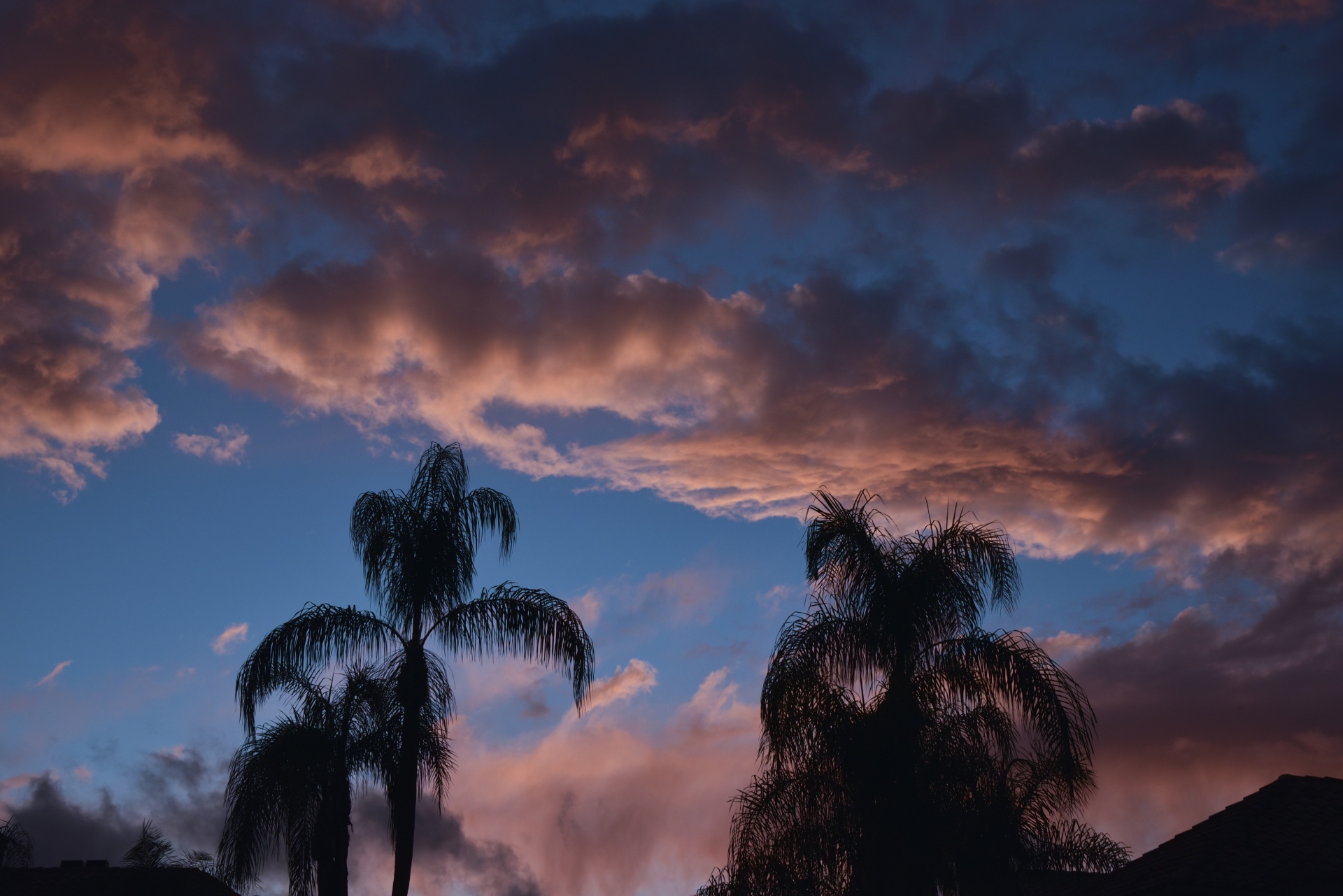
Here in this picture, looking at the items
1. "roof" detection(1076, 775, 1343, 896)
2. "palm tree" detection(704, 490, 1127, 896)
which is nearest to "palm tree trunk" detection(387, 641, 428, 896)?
"palm tree" detection(704, 490, 1127, 896)

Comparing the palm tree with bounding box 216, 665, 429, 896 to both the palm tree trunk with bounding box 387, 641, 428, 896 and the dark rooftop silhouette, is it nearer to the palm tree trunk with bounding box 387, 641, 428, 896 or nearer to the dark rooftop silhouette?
the palm tree trunk with bounding box 387, 641, 428, 896

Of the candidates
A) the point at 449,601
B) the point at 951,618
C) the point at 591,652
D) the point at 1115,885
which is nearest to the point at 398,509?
the point at 449,601

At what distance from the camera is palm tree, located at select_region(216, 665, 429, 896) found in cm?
1869

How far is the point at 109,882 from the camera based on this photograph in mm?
28438

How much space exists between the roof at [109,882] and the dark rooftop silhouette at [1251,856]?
66.1 feet

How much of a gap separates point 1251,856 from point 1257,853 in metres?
0.22

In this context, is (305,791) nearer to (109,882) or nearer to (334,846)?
(334,846)

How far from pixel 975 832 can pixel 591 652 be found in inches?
292

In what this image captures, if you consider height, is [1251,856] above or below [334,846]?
below

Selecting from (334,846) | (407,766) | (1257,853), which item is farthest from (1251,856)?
(334,846)

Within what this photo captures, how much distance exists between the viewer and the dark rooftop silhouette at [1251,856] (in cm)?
1933

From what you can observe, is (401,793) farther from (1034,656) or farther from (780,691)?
(1034,656)

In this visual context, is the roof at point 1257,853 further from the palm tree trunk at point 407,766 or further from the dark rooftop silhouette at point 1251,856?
the palm tree trunk at point 407,766

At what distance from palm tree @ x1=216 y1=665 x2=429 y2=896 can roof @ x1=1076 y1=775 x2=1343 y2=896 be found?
46.0 feet
